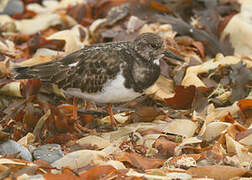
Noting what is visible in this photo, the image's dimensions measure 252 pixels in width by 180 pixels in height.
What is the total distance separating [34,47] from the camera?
494 cm

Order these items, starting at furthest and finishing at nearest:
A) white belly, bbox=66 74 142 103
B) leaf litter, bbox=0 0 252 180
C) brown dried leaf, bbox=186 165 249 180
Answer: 1. white belly, bbox=66 74 142 103
2. leaf litter, bbox=0 0 252 180
3. brown dried leaf, bbox=186 165 249 180

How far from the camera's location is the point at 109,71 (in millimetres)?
3598

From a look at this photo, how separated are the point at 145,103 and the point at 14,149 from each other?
4.33ft

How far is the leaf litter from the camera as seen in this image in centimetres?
301

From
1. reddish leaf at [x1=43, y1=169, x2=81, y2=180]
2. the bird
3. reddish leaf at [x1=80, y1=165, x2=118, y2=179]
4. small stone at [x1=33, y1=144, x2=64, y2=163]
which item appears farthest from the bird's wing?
reddish leaf at [x1=43, y1=169, x2=81, y2=180]

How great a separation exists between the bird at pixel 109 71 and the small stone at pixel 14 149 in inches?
27.8

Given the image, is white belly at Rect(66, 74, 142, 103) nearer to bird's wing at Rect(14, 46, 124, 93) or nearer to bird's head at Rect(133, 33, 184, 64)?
bird's wing at Rect(14, 46, 124, 93)

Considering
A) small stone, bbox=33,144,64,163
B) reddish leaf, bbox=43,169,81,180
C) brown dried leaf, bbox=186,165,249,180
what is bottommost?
small stone, bbox=33,144,64,163

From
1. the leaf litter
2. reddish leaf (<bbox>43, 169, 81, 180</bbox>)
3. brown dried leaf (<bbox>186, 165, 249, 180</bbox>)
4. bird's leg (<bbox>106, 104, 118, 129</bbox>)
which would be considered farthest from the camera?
Answer: bird's leg (<bbox>106, 104, 118, 129</bbox>)

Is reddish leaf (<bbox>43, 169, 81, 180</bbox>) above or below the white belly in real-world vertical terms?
below

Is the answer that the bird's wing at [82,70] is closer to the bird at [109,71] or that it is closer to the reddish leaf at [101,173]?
the bird at [109,71]

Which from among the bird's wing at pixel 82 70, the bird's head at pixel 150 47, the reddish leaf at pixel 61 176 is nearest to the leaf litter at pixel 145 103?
the reddish leaf at pixel 61 176

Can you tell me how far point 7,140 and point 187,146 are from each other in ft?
3.59

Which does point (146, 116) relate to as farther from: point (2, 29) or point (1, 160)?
point (2, 29)
